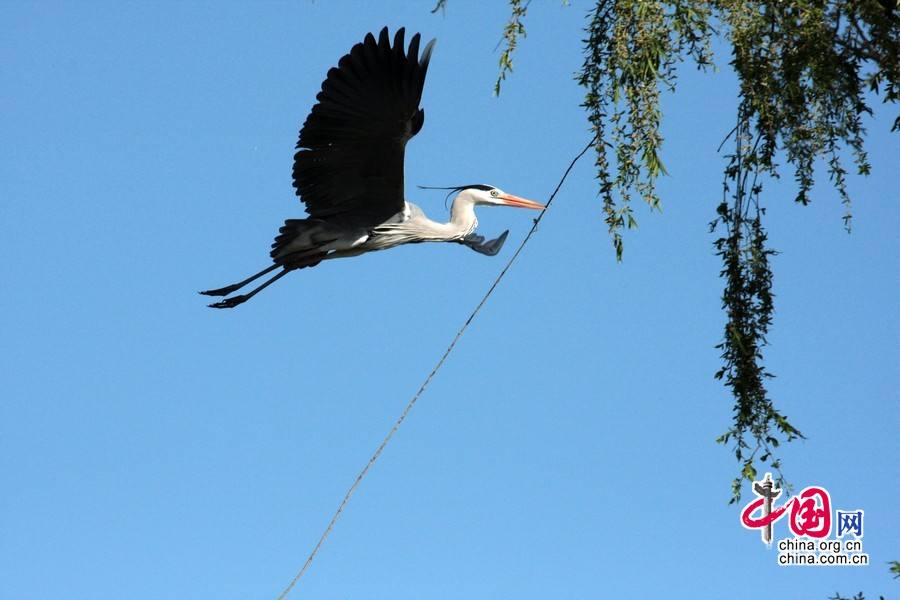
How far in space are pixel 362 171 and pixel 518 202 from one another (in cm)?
101

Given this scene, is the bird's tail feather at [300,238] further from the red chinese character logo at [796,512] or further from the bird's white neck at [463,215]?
the red chinese character logo at [796,512]

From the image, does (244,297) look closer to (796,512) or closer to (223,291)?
(223,291)

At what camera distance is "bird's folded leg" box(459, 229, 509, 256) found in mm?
5160

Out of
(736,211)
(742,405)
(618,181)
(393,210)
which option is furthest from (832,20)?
(393,210)

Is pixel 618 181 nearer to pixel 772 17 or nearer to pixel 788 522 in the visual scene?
pixel 772 17

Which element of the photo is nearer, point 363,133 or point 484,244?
point 363,133

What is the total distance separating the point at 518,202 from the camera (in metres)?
5.53

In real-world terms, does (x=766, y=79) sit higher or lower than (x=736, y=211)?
higher

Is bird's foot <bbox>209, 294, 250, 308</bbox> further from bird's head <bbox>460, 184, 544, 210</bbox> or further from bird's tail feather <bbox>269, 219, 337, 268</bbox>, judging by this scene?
bird's head <bbox>460, 184, 544, 210</bbox>

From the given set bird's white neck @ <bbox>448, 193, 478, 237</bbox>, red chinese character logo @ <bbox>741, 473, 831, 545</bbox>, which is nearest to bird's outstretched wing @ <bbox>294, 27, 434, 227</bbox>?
bird's white neck @ <bbox>448, 193, 478, 237</bbox>

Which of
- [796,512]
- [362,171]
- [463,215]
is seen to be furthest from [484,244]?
[796,512]

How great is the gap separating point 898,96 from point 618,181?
47.4 inches

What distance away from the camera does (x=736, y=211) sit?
188 inches

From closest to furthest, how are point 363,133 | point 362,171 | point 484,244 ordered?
1. point 363,133
2. point 362,171
3. point 484,244
